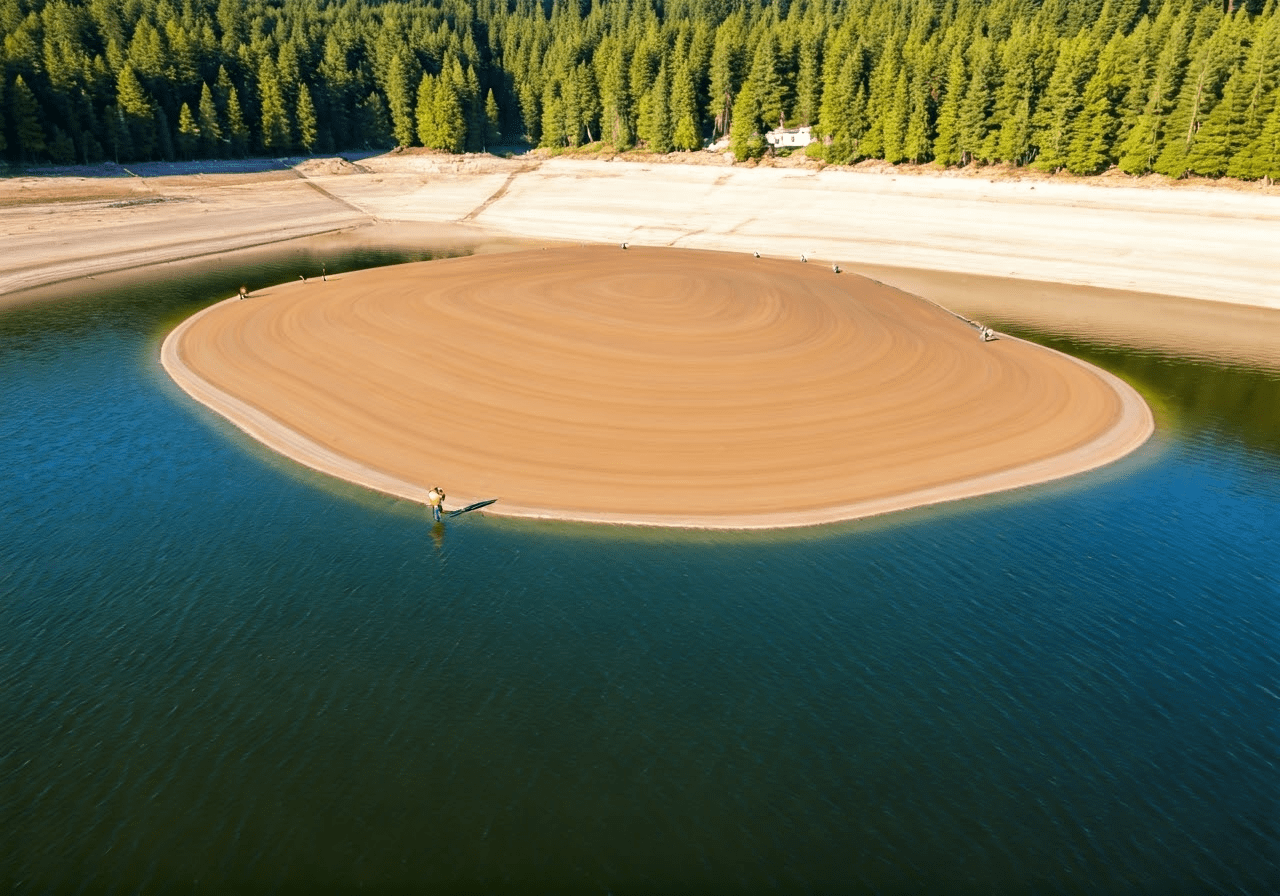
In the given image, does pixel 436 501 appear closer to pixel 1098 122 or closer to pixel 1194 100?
pixel 1098 122

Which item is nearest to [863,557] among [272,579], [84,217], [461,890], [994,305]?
[461,890]

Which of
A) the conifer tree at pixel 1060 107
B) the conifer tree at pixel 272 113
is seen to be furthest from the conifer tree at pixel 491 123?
the conifer tree at pixel 1060 107

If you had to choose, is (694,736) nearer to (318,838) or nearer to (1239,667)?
(318,838)

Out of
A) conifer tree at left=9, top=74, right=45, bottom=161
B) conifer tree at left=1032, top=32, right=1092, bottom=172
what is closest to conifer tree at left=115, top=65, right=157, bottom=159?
conifer tree at left=9, top=74, right=45, bottom=161

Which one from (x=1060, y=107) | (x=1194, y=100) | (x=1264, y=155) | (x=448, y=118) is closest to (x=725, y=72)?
(x=448, y=118)

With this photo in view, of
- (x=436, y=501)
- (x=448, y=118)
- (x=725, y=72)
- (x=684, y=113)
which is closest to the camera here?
(x=436, y=501)

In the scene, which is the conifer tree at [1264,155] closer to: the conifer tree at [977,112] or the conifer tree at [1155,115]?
the conifer tree at [1155,115]
